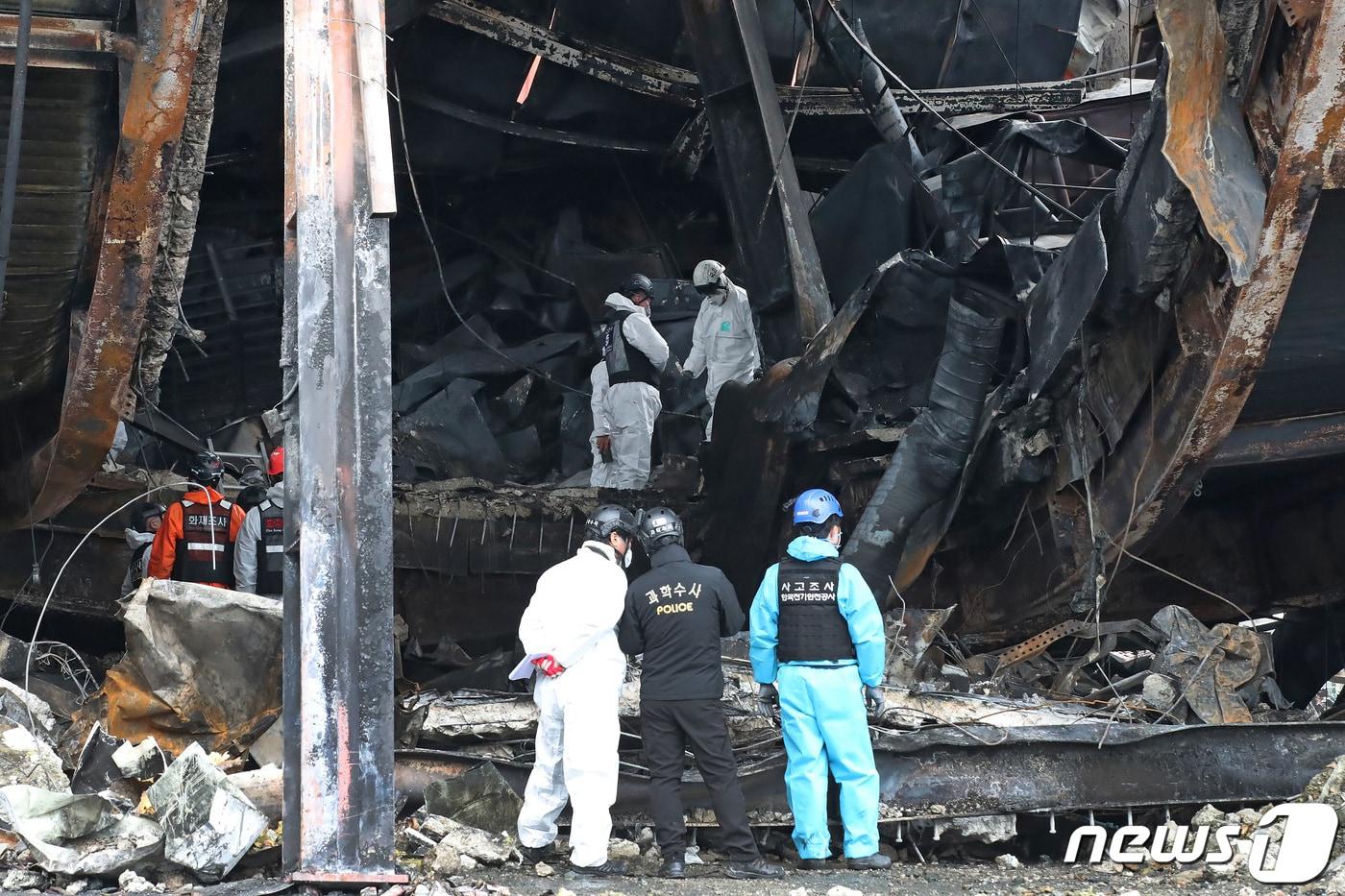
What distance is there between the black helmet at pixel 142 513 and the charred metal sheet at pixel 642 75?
427cm

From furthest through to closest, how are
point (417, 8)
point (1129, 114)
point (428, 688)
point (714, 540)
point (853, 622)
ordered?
point (1129, 114) → point (417, 8) → point (714, 540) → point (428, 688) → point (853, 622)

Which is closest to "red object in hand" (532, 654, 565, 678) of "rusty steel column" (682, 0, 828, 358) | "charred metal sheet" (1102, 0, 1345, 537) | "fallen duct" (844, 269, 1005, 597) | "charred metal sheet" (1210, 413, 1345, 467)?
"fallen duct" (844, 269, 1005, 597)

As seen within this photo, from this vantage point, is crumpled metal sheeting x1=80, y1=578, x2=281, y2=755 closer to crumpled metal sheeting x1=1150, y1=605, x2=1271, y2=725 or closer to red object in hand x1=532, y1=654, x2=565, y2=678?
red object in hand x1=532, y1=654, x2=565, y2=678

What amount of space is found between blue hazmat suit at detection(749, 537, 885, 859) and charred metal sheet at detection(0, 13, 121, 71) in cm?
356

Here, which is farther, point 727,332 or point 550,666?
point 727,332

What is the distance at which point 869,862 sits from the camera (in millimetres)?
5527

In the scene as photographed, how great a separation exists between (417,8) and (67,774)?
6526 mm

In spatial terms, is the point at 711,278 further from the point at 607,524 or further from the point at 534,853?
the point at 534,853

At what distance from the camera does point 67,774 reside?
586 cm

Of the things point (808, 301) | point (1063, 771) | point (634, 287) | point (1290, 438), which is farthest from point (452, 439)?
point (1063, 771)

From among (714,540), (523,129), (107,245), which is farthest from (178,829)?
(523,129)

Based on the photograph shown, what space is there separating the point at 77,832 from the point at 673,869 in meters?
2.09

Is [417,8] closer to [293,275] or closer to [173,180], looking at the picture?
[173,180]

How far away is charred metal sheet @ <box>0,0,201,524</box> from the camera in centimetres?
616
